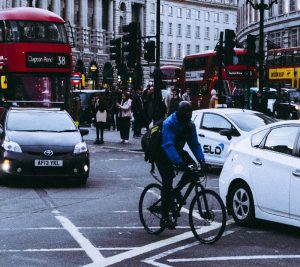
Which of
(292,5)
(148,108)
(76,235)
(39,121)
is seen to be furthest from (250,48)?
(292,5)

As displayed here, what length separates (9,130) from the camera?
54.9ft

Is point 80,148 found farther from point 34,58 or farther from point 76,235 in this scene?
point 34,58

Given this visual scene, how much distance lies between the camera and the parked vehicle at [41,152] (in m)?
15.9

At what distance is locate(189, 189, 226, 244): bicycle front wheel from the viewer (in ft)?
32.4

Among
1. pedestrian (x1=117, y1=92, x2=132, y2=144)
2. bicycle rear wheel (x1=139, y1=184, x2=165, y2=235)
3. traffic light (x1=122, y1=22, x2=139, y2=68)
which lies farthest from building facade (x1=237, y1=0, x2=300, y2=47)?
bicycle rear wheel (x1=139, y1=184, x2=165, y2=235)

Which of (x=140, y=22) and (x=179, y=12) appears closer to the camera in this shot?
(x=140, y=22)

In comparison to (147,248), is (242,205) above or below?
above

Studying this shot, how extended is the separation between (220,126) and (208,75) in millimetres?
31084

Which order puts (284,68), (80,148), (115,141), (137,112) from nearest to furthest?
(80,148) < (115,141) < (137,112) < (284,68)

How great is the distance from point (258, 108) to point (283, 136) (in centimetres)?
2009

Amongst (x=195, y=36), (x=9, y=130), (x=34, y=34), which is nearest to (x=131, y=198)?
(x=9, y=130)

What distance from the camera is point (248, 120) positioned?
19062mm

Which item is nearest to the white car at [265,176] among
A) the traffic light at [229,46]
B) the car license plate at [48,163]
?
the car license plate at [48,163]

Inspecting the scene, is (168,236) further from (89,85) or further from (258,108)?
(89,85)
